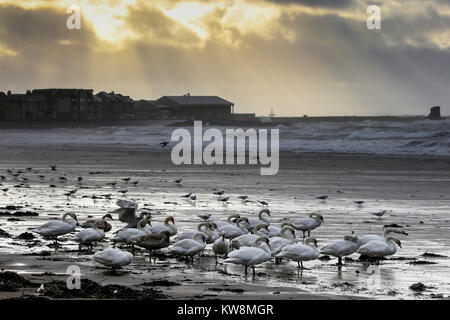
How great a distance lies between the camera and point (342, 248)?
15195 millimetres

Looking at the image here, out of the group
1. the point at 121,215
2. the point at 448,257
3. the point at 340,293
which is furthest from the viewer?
the point at 121,215

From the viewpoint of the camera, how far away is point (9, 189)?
94.0 ft

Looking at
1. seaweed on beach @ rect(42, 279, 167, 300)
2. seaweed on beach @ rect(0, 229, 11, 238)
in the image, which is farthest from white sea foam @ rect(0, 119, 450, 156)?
seaweed on beach @ rect(42, 279, 167, 300)

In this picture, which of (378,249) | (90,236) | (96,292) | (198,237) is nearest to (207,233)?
(198,237)

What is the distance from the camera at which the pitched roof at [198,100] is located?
494ft

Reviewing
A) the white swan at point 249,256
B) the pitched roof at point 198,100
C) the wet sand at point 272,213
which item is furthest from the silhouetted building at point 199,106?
the white swan at point 249,256

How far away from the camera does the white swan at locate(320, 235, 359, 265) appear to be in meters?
15.2

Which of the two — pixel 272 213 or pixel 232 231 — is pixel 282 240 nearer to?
pixel 232 231

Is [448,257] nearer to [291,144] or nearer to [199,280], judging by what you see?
[199,280]

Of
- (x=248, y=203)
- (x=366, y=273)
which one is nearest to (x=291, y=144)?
(x=248, y=203)

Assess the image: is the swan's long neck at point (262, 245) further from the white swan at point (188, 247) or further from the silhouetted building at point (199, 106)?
the silhouetted building at point (199, 106)

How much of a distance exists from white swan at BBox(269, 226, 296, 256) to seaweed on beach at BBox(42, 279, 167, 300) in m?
3.77

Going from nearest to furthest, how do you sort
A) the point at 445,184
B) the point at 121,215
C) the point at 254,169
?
1. the point at 121,215
2. the point at 445,184
3. the point at 254,169
